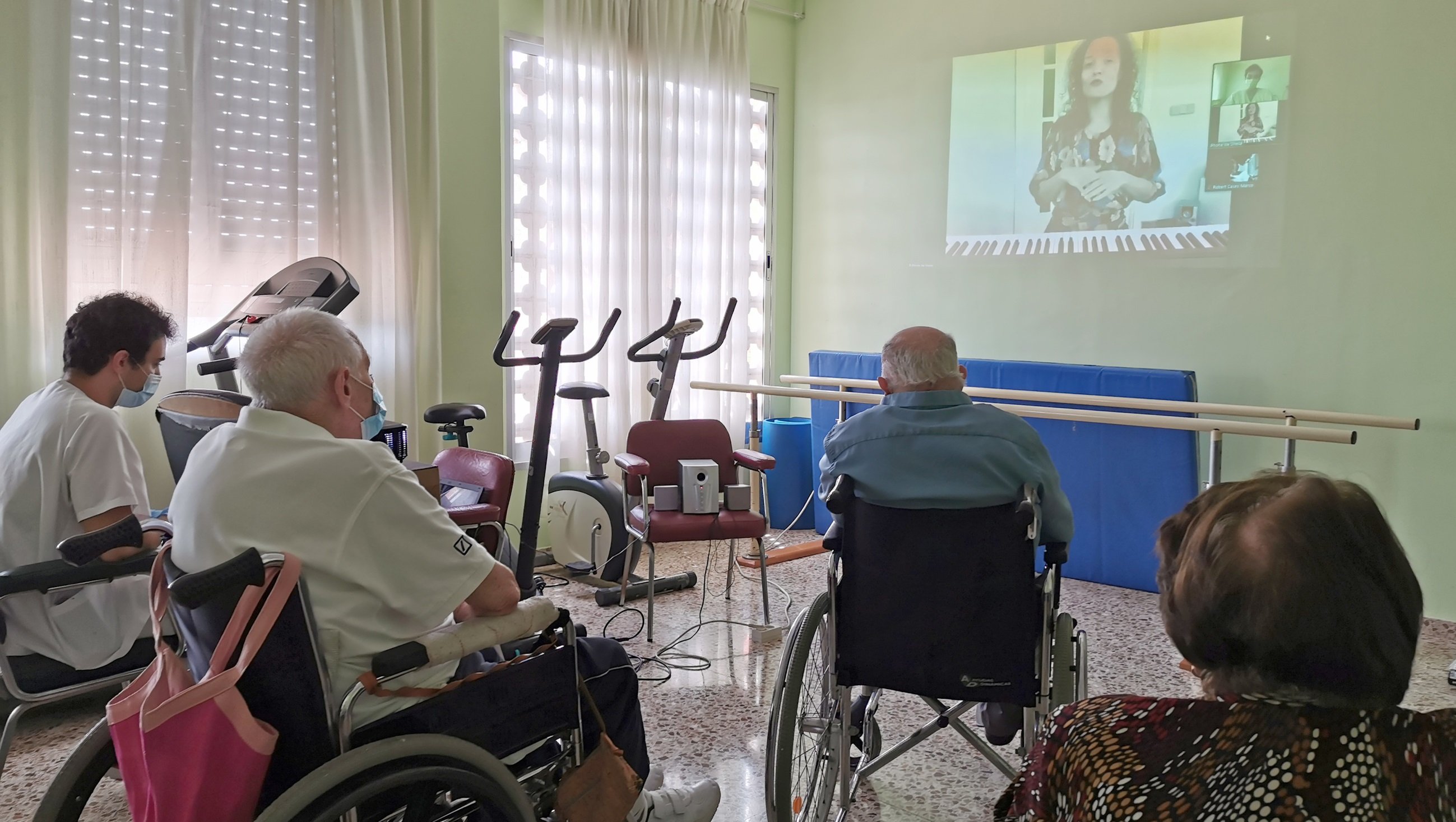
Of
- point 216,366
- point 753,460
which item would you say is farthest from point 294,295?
point 753,460

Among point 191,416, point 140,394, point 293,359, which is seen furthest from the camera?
point 191,416

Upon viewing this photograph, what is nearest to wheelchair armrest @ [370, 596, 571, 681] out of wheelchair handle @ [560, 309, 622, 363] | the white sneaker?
the white sneaker

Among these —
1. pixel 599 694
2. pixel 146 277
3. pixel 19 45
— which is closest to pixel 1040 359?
pixel 599 694

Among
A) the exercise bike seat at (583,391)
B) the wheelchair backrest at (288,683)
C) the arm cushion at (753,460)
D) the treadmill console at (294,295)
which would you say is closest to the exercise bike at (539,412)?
the exercise bike seat at (583,391)

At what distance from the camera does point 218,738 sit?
1.29 m

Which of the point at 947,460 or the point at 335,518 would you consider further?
the point at 947,460

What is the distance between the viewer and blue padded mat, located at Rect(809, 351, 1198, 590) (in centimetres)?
381

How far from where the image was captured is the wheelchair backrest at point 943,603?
1875mm

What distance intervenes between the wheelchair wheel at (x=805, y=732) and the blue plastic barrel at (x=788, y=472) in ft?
9.58

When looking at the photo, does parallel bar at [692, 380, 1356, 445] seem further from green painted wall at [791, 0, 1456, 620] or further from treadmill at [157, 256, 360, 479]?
treadmill at [157, 256, 360, 479]

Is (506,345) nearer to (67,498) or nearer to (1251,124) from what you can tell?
(67,498)

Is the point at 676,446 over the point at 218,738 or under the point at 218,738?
over

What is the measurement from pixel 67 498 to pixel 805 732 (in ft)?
5.89

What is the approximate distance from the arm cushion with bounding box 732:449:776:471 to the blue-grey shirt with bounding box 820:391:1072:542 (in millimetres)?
1480
